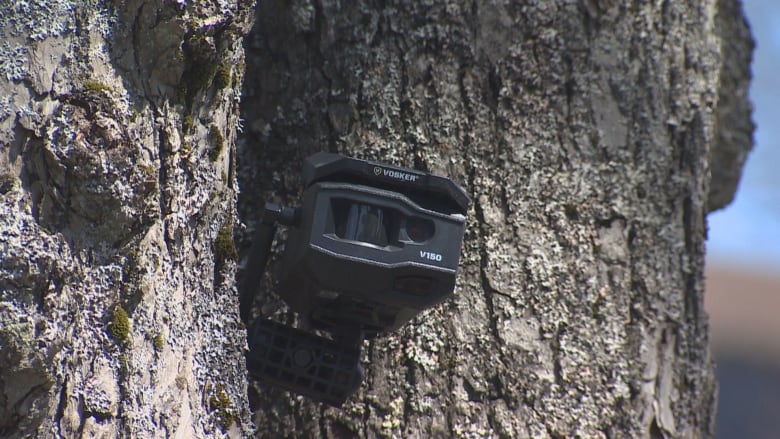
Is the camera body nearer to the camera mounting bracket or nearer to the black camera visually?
the black camera

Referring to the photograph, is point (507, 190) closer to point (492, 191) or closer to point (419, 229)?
point (492, 191)

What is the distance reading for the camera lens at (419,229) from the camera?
49.2 inches

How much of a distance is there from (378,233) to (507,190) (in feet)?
1.38

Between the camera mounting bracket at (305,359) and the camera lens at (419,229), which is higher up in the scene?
the camera lens at (419,229)

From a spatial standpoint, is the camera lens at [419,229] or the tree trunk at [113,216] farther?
the camera lens at [419,229]

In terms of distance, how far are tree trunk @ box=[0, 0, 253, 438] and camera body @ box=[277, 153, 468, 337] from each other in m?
0.14

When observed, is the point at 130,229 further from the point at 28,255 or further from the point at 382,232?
the point at 382,232

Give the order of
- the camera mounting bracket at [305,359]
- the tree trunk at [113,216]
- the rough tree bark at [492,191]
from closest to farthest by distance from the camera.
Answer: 1. the tree trunk at [113,216]
2. the rough tree bark at [492,191]
3. the camera mounting bracket at [305,359]

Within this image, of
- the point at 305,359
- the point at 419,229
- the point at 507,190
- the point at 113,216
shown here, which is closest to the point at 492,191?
the point at 507,190

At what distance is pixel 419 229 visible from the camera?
125 centimetres

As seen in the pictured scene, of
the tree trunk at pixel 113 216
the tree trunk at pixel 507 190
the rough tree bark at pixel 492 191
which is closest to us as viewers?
the tree trunk at pixel 113 216

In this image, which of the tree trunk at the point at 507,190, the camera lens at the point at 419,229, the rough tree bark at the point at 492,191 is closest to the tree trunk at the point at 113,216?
the rough tree bark at the point at 492,191

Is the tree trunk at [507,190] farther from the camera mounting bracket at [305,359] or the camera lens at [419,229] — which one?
the camera lens at [419,229]

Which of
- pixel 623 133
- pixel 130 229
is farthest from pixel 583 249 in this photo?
pixel 130 229
